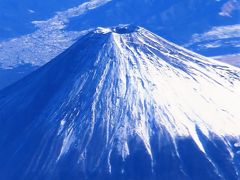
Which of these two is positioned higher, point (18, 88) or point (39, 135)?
point (18, 88)

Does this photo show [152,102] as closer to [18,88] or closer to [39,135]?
[39,135]

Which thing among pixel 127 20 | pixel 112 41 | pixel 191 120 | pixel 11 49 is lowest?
pixel 191 120

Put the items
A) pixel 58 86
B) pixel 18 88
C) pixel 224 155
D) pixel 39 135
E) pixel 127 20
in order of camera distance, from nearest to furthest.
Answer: pixel 224 155 → pixel 39 135 → pixel 58 86 → pixel 18 88 → pixel 127 20

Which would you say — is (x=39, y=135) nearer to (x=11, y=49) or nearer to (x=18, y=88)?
(x=18, y=88)

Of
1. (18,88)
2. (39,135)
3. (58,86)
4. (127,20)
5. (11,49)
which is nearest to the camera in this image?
(39,135)

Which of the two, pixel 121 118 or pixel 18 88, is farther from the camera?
pixel 18 88

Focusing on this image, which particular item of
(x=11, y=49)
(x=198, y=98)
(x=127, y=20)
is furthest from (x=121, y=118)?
(x=127, y=20)
